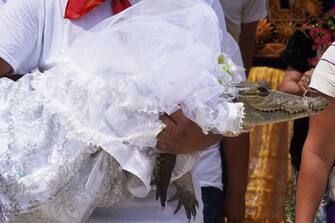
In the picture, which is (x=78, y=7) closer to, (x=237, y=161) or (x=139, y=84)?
(x=139, y=84)

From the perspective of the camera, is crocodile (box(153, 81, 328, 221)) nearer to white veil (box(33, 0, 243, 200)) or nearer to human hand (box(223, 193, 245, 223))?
white veil (box(33, 0, 243, 200))

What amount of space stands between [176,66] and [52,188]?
1.16 feet

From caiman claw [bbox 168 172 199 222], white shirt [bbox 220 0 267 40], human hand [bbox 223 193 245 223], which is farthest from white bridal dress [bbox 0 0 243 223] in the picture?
white shirt [bbox 220 0 267 40]

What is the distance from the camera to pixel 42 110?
4.75 feet

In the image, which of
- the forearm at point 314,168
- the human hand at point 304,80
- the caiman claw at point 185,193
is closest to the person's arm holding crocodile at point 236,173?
the human hand at point 304,80

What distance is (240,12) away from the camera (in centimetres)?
288

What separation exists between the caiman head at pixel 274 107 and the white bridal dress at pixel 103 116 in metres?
0.06

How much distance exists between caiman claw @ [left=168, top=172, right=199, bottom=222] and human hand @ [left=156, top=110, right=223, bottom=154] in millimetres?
94

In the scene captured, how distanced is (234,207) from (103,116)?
1.26 metres

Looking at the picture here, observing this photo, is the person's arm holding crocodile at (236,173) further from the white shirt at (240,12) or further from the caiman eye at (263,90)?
the caiman eye at (263,90)

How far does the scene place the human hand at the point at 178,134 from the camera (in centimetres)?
145

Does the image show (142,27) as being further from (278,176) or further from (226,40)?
(278,176)

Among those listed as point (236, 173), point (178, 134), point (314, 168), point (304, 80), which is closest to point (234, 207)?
point (236, 173)

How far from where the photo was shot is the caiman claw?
155 centimetres
